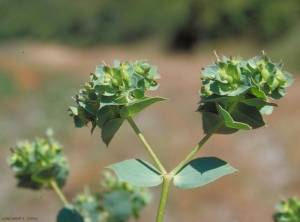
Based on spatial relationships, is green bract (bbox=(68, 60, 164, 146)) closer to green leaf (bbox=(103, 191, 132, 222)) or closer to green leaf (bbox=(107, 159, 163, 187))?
green leaf (bbox=(107, 159, 163, 187))

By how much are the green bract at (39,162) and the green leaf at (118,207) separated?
20cm

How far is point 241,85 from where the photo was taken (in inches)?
45.7

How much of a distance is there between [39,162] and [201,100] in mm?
786

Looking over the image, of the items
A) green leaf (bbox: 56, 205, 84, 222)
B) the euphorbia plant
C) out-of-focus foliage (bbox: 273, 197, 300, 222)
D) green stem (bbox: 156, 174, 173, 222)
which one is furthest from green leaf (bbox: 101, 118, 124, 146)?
out-of-focus foliage (bbox: 273, 197, 300, 222)

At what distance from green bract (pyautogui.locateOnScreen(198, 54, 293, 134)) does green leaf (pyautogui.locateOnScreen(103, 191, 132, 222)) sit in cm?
79

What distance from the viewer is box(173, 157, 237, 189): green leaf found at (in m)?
1.16

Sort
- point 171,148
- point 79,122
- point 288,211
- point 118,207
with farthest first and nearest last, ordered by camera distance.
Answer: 1. point 171,148
2. point 118,207
3. point 288,211
4. point 79,122

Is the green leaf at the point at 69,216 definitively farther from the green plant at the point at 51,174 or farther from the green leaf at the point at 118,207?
the green leaf at the point at 118,207

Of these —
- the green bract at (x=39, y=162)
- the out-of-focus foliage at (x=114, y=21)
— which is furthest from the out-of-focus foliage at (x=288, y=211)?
the out-of-focus foliage at (x=114, y=21)

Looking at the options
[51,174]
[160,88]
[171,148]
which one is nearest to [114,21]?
[160,88]

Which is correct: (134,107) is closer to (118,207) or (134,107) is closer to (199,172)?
(199,172)

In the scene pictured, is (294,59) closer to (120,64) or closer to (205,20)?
(205,20)

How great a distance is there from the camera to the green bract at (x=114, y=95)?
1.17 m

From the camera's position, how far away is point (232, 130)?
1.26 meters
